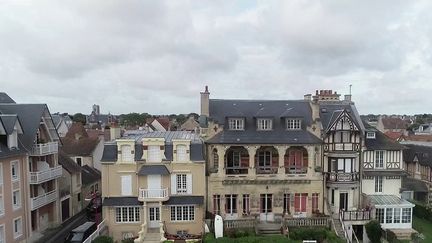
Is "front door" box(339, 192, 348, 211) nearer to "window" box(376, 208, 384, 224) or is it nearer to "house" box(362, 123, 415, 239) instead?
"house" box(362, 123, 415, 239)

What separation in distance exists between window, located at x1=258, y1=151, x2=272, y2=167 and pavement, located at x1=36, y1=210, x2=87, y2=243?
2031 centimetres

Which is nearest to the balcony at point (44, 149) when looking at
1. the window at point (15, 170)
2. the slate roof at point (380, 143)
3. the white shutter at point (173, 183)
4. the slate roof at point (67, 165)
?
the window at point (15, 170)

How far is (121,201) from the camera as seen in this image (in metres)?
34.6

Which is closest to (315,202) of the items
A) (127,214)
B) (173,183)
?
(173,183)

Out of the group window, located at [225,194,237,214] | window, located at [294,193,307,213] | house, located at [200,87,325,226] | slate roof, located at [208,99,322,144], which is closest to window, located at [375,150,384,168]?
house, located at [200,87,325,226]

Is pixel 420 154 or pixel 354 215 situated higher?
pixel 420 154

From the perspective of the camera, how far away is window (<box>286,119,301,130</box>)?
37.9m

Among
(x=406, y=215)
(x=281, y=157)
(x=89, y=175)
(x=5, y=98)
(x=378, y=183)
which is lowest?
(x=406, y=215)

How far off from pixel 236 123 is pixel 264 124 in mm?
2807

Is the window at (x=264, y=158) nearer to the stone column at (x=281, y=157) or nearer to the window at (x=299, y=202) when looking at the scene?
the stone column at (x=281, y=157)

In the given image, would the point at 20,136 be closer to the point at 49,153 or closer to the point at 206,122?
the point at 49,153

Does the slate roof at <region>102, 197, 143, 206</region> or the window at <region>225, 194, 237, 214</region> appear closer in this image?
the slate roof at <region>102, 197, 143, 206</region>

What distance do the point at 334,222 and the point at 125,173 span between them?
64.9 ft

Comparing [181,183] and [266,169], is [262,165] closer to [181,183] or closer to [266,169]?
[266,169]
